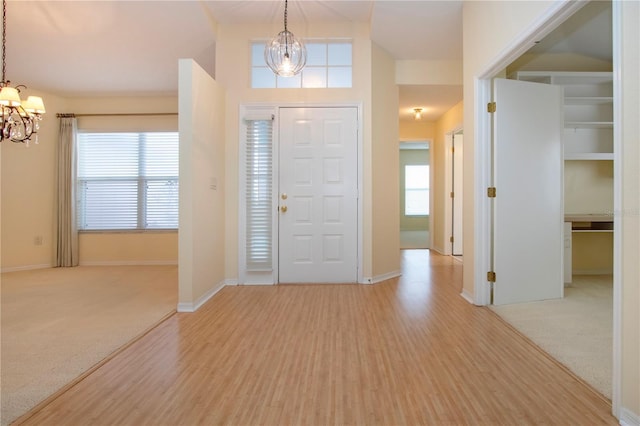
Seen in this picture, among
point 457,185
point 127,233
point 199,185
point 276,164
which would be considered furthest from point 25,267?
point 457,185

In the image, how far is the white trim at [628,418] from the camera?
1.47 m

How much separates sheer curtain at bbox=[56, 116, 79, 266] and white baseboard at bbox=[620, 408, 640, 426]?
675 cm

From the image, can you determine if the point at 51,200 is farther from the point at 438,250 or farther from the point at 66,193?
the point at 438,250

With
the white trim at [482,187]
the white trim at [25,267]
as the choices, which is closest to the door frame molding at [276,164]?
the white trim at [482,187]

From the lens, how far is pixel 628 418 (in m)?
1.50

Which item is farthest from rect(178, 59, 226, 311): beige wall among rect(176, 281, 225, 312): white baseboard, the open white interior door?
the open white interior door

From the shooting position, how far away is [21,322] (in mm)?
2912

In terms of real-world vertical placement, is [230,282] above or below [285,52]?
below

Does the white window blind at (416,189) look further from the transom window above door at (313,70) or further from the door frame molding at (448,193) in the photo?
the transom window above door at (313,70)

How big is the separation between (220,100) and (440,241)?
492 cm

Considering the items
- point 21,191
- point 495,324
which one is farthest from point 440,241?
point 21,191

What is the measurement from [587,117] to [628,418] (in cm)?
419

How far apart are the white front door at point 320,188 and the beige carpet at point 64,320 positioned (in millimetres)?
1609

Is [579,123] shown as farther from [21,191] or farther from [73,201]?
[21,191]
